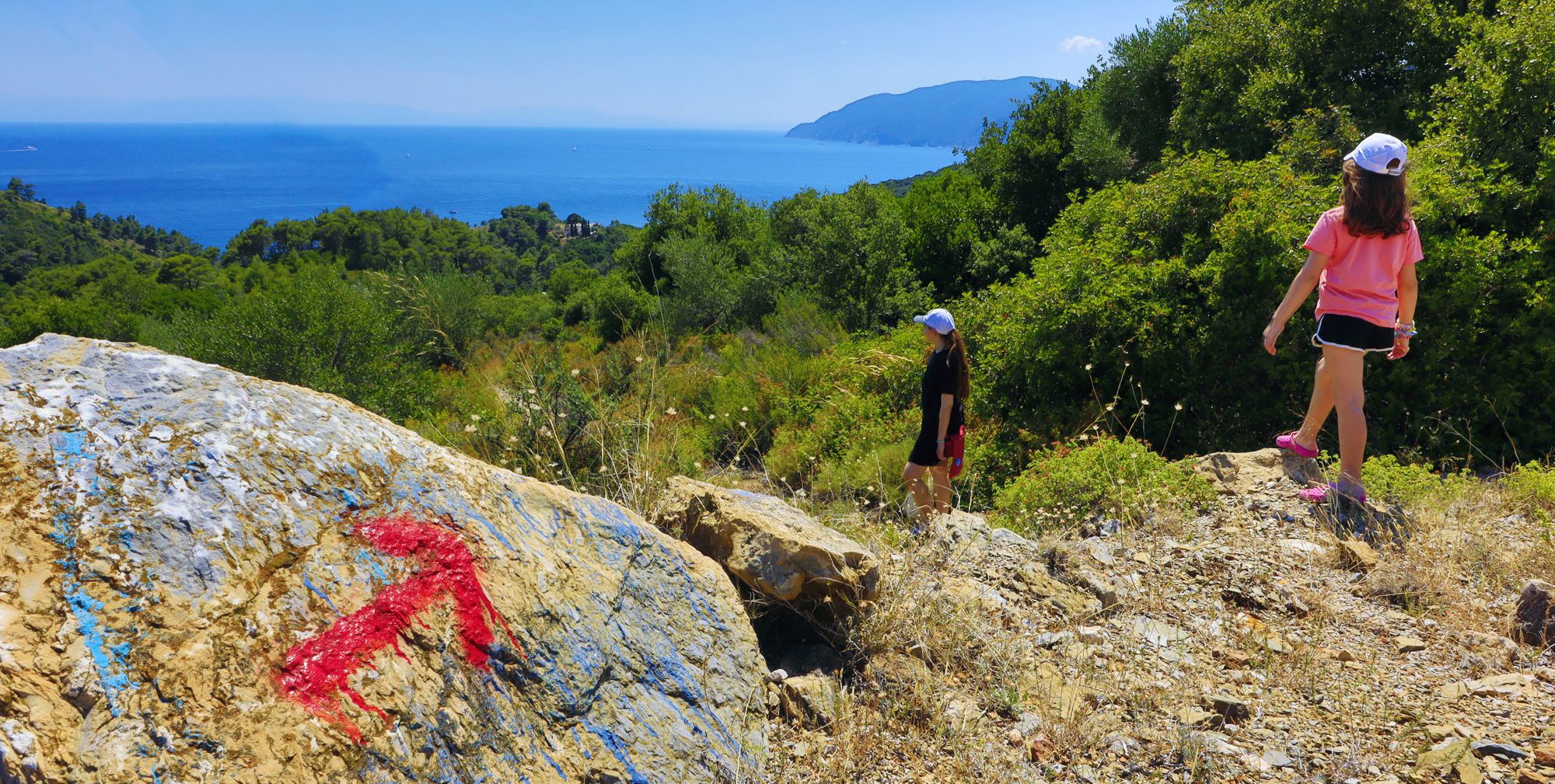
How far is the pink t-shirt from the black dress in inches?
88.0

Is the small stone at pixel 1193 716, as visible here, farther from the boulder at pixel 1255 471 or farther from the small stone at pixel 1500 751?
the boulder at pixel 1255 471

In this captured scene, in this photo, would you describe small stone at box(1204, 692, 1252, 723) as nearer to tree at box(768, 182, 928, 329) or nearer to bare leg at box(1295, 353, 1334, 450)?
bare leg at box(1295, 353, 1334, 450)

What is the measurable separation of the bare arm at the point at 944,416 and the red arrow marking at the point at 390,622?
394 centimetres

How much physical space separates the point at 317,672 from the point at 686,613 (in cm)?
126

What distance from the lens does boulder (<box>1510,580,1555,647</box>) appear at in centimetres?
330

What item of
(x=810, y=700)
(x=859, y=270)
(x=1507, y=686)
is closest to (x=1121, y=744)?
(x=810, y=700)

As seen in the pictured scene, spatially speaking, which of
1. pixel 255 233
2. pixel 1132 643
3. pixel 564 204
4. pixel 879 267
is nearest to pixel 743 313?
pixel 879 267

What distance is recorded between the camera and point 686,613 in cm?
291

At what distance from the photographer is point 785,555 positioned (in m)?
3.32

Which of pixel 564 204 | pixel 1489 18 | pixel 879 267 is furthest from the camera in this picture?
pixel 564 204

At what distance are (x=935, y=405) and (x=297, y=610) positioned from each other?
450cm

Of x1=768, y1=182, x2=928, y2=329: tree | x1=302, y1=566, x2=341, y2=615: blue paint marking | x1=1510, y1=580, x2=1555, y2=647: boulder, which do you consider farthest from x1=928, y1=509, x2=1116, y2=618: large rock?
x1=768, y1=182, x2=928, y2=329: tree

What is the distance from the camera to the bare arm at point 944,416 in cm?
571

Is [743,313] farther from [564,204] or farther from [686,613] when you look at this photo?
[564,204]
